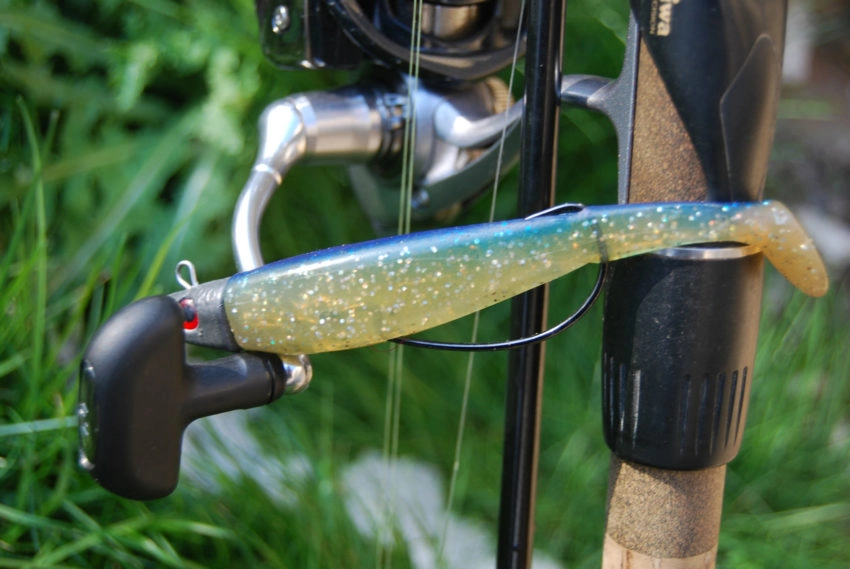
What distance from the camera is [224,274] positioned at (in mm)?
1119

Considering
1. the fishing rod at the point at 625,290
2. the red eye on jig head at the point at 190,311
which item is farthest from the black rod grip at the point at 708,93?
the red eye on jig head at the point at 190,311

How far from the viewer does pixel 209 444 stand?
3.39ft

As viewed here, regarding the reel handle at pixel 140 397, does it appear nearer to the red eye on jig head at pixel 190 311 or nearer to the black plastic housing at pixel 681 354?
the red eye on jig head at pixel 190 311

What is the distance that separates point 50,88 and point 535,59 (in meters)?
0.75

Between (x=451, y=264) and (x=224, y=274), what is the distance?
0.73 m

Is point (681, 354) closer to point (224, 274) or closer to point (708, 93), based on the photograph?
point (708, 93)

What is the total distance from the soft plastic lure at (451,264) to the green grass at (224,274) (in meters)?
0.48

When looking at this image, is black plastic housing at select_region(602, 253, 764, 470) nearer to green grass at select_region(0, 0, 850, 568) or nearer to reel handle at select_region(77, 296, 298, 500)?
reel handle at select_region(77, 296, 298, 500)

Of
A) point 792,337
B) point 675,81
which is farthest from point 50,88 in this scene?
point 792,337

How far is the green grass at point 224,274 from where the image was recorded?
2.96 ft

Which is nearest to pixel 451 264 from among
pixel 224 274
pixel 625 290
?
pixel 625 290

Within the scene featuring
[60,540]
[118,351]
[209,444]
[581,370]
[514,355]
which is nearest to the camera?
[118,351]

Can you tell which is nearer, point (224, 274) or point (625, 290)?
point (625, 290)

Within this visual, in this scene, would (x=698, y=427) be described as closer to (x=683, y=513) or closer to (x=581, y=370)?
(x=683, y=513)
